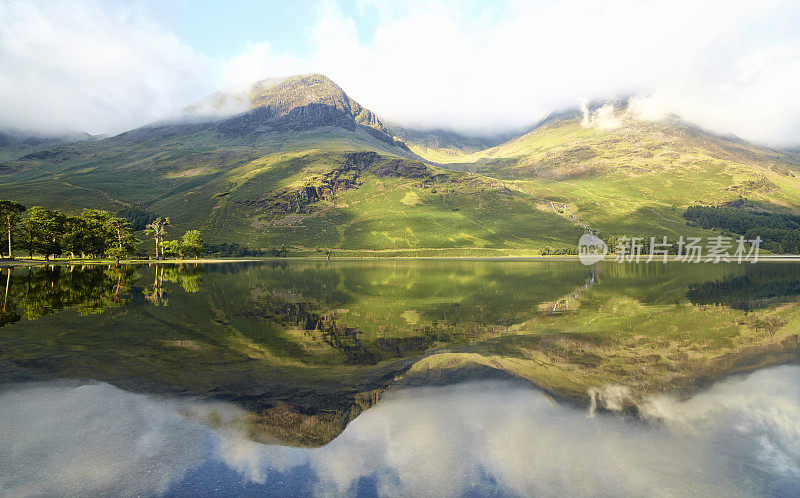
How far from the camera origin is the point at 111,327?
969 inches

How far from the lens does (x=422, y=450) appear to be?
10.1 metres

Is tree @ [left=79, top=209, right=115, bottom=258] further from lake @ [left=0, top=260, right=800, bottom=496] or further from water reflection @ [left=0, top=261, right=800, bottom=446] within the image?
lake @ [left=0, top=260, right=800, bottom=496]

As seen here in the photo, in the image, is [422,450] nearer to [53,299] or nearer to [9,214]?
[53,299]

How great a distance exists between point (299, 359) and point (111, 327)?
14345 millimetres

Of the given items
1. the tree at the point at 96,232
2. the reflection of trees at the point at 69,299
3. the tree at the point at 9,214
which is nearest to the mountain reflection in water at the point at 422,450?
the reflection of trees at the point at 69,299

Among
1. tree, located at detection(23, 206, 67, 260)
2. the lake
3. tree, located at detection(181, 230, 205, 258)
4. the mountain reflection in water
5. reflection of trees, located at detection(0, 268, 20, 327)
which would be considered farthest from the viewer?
tree, located at detection(181, 230, 205, 258)

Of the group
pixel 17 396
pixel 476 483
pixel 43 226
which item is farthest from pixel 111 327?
pixel 43 226

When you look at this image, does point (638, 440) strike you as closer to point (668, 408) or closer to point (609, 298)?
point (668, 408)

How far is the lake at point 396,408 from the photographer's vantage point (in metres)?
8.88

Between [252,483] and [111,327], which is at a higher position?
[252,483]

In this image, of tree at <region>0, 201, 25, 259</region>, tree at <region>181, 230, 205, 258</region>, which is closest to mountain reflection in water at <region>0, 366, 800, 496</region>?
tree at <region>0, 201, 25, 259</region>

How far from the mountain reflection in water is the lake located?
5 centimetres

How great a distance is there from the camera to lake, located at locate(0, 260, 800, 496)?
888 centimetres

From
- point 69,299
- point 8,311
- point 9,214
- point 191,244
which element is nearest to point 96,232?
point 9,214
